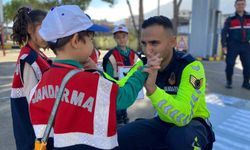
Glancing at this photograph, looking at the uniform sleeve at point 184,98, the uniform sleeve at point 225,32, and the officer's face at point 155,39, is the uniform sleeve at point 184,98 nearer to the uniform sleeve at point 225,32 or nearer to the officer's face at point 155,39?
the officer's face at point 155,39

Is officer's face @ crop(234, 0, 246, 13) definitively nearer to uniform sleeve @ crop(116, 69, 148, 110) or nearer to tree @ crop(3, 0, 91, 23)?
uniform sleeve @ crop(116, 69, 148, 110)

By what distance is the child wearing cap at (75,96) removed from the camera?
1559 millimetres

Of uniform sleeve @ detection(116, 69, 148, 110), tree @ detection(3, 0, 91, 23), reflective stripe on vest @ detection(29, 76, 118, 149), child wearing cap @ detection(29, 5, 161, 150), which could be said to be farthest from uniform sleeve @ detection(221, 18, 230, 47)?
tree @ detection(3, 0, 91, 23)

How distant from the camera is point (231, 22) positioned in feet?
21.8

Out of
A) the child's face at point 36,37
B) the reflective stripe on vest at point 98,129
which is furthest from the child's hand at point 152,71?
the child's face at point 36,37

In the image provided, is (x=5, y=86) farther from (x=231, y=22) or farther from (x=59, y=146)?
(x=59, y=146)

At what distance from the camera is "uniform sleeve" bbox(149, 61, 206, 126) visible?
1.96 meters

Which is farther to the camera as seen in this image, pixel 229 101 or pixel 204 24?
pixel 204 24

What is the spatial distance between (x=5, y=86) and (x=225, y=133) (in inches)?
209

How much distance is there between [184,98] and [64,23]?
3.20 ft

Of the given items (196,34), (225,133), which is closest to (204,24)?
(196,34)

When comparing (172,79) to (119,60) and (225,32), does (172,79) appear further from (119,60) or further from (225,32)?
(225,32)

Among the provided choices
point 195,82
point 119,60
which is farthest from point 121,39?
point 195,82

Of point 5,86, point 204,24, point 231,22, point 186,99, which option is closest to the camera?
point 186,99
